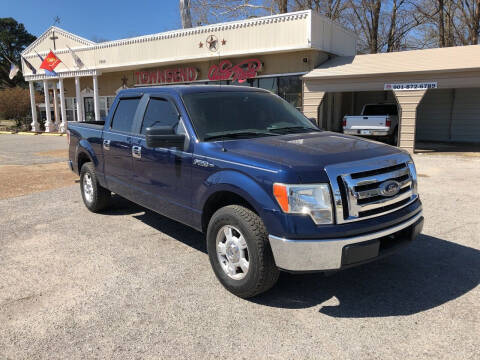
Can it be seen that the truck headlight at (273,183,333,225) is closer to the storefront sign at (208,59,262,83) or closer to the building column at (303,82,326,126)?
the building column at (303,82,326,126)

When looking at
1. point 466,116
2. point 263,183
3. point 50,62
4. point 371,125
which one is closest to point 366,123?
point 371,125

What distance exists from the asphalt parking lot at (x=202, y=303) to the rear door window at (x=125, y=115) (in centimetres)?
146

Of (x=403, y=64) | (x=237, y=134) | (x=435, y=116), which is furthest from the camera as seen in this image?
(x=435, y=116)

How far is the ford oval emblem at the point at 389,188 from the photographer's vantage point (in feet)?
10.8

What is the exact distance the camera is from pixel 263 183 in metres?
3.16

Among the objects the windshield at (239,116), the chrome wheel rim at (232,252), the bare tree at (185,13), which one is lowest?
the chrome wheel rim at (232,252)

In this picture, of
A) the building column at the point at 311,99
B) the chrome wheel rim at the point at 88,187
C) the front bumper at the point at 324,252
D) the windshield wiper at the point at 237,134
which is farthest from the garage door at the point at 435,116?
the front bumper at the point at 324,252

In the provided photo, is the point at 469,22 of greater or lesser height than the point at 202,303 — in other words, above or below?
above

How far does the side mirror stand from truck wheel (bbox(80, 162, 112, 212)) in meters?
2.71

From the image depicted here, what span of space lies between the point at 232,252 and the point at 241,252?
0.11m

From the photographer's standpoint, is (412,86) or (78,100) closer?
(412,86)

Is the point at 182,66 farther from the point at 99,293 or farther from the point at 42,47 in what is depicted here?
the point at 99,293

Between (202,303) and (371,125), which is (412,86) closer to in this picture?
(371,125)

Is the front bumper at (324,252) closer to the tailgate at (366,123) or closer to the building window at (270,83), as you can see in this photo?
the tailgate at (366,123)
